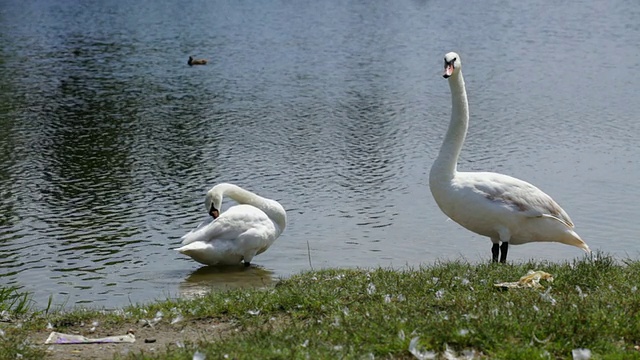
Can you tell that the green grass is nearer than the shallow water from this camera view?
Yes

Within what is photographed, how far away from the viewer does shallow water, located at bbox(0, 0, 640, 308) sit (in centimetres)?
1389

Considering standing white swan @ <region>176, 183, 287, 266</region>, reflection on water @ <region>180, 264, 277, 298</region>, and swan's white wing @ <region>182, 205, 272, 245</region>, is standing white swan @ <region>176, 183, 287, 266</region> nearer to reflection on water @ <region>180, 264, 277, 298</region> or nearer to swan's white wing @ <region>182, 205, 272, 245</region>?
swan's white wing @ <region>182, 205, 272, 245</region>

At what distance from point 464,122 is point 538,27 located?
35470 mm

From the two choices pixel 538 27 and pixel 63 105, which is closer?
pixel 63 105

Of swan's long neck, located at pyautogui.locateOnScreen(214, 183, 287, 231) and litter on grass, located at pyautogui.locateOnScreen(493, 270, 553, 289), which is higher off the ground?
litter on grass, located at pyautogui.locateOnScreen(493, 270, 553, 289)

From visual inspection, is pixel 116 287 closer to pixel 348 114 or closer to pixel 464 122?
pixel 464 122

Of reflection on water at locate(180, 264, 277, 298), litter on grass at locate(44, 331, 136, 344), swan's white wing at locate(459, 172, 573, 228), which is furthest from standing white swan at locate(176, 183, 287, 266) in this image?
litter on grass at locate(44, 331, 136, 344)

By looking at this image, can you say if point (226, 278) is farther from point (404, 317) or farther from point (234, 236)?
point (404, 317)

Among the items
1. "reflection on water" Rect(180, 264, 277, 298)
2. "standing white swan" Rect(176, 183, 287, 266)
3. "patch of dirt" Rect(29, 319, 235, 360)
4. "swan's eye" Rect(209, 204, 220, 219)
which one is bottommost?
"reflection on water" Rect(180, 264, 277, 298)

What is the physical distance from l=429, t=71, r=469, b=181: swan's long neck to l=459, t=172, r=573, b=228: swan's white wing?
0.24m

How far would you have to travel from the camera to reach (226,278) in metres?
12.9

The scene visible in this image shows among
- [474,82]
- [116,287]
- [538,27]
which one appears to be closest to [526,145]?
[474,82]

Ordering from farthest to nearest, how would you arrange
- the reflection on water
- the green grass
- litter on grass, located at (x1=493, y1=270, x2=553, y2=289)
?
the reflection on water, litter on grass, located at (x1=493, y1=270, x2=553, y2=289), the green grass

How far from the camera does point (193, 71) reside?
3378cm
